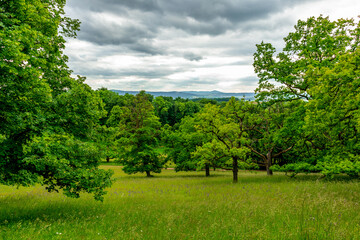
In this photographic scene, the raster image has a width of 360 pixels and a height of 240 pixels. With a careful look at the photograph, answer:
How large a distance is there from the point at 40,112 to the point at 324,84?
1300cm

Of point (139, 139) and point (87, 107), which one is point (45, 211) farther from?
point (139, 139)

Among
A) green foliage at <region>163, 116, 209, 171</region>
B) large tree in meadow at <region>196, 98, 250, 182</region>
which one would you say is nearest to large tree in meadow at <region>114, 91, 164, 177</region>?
green foliage at <region>163, 116, 209, 171</region>

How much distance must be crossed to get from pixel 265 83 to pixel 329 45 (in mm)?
5578

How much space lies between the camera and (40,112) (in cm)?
761

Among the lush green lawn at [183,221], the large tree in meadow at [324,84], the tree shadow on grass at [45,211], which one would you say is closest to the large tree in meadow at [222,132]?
the large tree in meadow at [324,84]

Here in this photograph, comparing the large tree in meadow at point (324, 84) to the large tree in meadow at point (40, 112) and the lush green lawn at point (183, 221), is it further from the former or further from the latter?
the large tree in meadow at point (40, 112)

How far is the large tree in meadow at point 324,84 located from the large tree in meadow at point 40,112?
11318 millimetres

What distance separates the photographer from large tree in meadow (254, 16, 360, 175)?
10.1m

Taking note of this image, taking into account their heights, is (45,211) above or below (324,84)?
below

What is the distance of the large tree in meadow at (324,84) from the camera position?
10070 mm

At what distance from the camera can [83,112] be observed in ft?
28.9

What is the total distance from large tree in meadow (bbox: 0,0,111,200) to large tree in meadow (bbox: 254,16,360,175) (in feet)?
37.1

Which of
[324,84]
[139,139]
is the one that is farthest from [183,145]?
[324,84]

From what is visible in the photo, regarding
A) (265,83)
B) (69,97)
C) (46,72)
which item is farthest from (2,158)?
(265,83)
